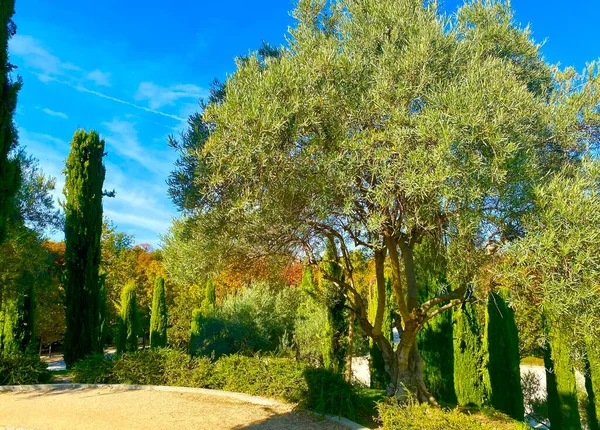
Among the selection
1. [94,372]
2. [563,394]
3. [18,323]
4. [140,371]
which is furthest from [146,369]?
[563,394]

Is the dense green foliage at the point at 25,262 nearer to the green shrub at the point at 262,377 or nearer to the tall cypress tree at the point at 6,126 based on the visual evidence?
the tall cypress tree at the point at 6,126

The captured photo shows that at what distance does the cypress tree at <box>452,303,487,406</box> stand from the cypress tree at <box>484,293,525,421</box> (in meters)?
0.26

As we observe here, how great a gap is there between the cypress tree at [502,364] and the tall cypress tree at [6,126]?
11.7 metres

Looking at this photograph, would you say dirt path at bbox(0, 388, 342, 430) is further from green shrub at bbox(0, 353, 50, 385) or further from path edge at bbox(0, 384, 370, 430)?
green shrub at bbox(0, 353, 50, 385)

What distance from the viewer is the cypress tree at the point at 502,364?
41.5ft

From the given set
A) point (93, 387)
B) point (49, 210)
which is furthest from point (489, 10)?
point (49, 210)

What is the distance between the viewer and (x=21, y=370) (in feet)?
39.4

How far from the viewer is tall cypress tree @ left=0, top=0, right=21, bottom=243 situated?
770cm

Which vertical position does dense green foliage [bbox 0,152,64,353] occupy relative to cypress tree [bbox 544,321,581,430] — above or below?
above

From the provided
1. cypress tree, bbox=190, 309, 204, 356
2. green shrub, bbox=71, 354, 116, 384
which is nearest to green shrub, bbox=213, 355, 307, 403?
green shrub, bbox=71, 354, 116, 384

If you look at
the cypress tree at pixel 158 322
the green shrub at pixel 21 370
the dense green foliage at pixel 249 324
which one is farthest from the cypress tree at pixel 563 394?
the cypress tree at pixel 158 322

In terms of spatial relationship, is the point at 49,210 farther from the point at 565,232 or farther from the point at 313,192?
the point at 565,232

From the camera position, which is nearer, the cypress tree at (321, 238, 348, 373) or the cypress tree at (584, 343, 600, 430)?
the cypress tree at (584, 343, 600, 430)

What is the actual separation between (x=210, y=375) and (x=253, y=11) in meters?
8.58
